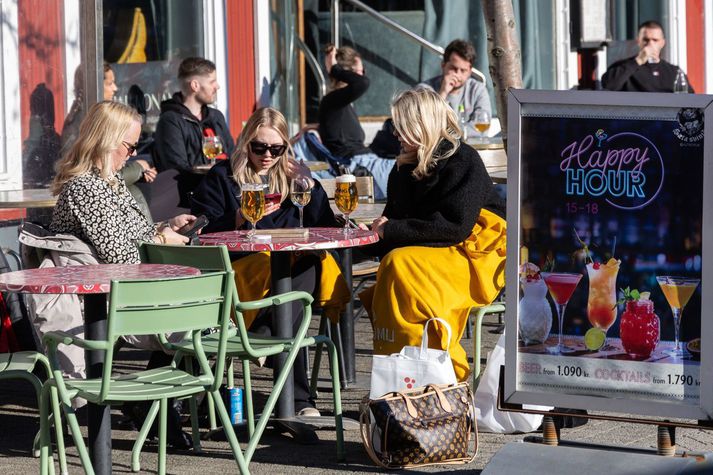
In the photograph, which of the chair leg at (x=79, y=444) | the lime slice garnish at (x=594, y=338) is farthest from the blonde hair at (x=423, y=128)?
the chair leg at (x=79, y=444)

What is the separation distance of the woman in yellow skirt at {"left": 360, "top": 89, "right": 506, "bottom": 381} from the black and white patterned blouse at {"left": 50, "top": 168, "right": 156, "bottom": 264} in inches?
45.0

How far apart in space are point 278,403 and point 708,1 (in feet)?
34.3

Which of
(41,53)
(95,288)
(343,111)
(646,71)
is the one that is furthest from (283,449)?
(646,71)

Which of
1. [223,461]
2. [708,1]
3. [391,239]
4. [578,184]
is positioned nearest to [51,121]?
[391,239]

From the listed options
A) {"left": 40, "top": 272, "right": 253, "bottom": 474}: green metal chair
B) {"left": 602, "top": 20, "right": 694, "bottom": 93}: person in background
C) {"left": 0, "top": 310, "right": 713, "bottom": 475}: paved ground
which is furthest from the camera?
{"left": 602, "top": 20, "right": 694, "bottom": 93}: person in background

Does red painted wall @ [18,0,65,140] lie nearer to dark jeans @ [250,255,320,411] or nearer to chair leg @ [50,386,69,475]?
dark jeans @ [250,255,320,411]

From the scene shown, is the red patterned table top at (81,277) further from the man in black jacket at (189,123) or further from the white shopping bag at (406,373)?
the man in black jacket at (189,123)

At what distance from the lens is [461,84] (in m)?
10.7

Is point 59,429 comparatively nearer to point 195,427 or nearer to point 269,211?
point 195,427

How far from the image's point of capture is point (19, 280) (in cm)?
449

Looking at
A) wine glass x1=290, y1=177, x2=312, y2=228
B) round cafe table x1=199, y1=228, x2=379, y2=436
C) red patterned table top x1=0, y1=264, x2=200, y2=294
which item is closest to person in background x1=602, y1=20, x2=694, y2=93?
wine glass x1=290, y1=177, x2=312, y2=228

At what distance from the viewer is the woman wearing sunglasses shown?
5949 mm

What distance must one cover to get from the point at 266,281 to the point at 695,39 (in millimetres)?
9874

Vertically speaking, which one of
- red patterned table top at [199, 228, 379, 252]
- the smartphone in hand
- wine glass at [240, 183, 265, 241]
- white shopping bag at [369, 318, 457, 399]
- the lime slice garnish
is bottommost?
white shopping bag at [369, 318, 457, 399]
